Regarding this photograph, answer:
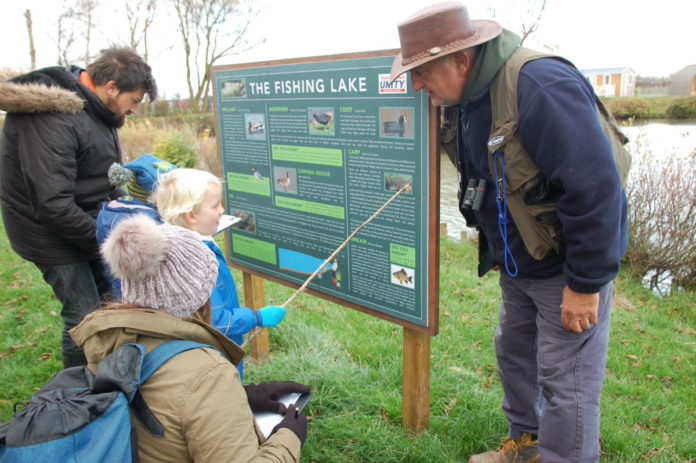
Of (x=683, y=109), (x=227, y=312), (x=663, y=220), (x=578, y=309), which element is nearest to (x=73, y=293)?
(x=227, y=312)

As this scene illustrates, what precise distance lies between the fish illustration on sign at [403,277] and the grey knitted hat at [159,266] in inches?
49.4

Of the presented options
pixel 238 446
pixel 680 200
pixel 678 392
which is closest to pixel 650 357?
pixel 678 392

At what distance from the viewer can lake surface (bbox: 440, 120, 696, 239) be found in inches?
266

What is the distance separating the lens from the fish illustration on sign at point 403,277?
274 centimetres

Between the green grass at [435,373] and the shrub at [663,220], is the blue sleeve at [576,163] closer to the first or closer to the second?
the green grass at [435,373]

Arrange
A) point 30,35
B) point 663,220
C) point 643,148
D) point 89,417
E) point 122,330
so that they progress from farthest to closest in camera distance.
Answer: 1. point 30,35
2. point 643,148
3. point 663,220
4. point 122,330
5. point 89,417

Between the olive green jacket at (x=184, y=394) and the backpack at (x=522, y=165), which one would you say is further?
the backpack at (x=522, y=165)

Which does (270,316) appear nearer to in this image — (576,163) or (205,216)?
(205,216)

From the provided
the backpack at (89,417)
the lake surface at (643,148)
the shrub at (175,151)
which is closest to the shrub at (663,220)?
the lake surface at (643,148)

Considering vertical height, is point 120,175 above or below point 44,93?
below

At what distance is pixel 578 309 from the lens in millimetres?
2080

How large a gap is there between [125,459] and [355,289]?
1827 millimetres

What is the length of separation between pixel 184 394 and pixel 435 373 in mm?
2513

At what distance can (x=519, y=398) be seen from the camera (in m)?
2.73
